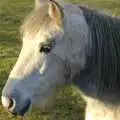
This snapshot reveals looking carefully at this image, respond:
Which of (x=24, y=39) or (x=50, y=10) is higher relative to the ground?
(x=50, y=10)

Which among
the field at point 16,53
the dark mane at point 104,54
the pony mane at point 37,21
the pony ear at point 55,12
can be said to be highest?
the pony ear at point 55,12

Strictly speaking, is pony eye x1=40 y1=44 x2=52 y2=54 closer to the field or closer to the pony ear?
the pony ear

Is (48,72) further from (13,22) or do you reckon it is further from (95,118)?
(13,22)

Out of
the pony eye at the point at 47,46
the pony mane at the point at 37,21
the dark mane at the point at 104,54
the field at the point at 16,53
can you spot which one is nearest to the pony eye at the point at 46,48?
the pony eye at the point at 47,46

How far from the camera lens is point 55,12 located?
506 centimetres

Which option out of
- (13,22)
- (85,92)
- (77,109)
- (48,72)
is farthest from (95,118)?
(13,22)

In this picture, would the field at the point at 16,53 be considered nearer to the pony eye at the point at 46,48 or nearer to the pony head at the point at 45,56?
the pony head at the point at 45,56

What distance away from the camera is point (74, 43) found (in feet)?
17.2

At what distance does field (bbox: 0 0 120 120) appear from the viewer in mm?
8750

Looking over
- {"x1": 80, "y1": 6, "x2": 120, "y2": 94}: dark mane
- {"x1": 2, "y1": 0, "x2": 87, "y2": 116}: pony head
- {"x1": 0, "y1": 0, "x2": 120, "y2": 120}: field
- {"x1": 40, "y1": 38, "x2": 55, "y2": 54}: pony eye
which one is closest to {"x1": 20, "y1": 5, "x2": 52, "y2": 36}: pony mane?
{"x1": 2, "y1": 0, "x2": 87, "y2": 116}: pony head

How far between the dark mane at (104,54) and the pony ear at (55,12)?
0.37m

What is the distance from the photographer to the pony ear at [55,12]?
500 cm

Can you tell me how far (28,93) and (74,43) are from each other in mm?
735

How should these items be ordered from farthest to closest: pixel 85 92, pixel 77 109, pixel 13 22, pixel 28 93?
pixel 13 22
pixel 77 109
pixel 85 92
pixel 28 93
